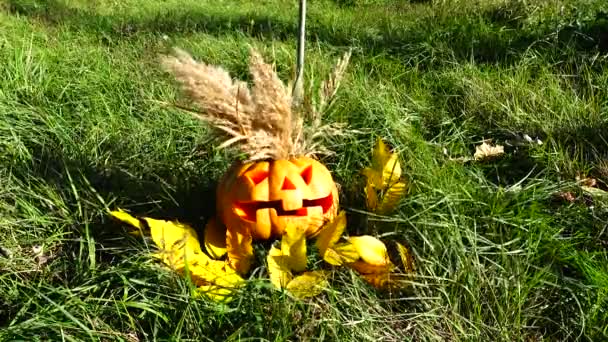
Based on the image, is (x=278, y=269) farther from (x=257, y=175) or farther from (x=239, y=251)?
(x=257, y=175)

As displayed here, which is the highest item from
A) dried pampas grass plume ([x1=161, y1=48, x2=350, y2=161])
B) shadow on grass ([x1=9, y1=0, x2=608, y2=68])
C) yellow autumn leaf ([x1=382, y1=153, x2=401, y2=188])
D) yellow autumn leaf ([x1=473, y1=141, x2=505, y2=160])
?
dried pampas grass plume ([x1=161, y1=48, x2=350, y2=161])

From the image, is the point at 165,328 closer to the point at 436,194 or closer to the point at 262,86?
the point at 262,86

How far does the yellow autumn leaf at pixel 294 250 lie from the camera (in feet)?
6.47

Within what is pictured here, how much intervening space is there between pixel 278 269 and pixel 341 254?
185mm

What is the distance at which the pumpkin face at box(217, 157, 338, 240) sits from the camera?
2102 millimetres

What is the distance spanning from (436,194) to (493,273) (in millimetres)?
356

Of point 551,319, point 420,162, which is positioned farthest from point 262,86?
point 551,319

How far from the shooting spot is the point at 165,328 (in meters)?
1.88

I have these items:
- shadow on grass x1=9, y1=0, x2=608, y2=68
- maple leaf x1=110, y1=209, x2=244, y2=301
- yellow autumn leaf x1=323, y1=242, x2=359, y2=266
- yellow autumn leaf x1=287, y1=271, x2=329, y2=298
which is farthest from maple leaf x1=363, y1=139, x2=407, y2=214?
shadow on grass x1=9, y1=0, x2=608, y2=68

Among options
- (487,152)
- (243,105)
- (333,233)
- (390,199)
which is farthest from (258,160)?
(487,152)

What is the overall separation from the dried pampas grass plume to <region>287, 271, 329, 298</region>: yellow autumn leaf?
1.22 ft

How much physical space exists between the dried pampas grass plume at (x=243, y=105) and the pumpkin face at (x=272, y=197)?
5cm

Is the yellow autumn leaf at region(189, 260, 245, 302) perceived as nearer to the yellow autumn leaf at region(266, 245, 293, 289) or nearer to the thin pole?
the yellow autumn leaf at region(266, 245, 293, 289)

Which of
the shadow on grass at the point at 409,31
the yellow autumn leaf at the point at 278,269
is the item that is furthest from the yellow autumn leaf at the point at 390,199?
the shadow on grass at the point at 409,31
